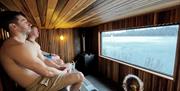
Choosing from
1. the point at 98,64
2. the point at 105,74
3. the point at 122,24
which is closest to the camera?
the point at 122,24

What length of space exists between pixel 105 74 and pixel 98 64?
599 millimetres

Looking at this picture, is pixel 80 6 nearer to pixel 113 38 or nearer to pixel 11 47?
pixel 11 47

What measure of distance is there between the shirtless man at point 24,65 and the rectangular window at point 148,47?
2.06 meters

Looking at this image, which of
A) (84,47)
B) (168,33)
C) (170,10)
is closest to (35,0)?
(170,10)

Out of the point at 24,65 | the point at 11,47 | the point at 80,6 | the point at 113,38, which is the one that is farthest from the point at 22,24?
the point at 113,38

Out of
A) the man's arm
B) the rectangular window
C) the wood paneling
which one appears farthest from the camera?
the wood paneling

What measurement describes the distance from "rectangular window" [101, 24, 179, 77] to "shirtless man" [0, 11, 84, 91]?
2.06 metres

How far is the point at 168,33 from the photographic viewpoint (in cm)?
242

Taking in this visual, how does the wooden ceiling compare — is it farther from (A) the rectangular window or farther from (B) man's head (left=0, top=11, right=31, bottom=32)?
(A) the rectangular window

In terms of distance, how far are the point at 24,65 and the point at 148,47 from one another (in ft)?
9.05

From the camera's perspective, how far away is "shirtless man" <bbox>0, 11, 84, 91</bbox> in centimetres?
98

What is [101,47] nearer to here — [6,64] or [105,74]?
[105,74]

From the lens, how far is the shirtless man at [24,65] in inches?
38.4

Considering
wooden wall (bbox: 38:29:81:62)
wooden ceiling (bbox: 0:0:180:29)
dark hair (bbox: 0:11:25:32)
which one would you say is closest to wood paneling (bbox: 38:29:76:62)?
wooden wall (bbox: 38:29:81:62)
